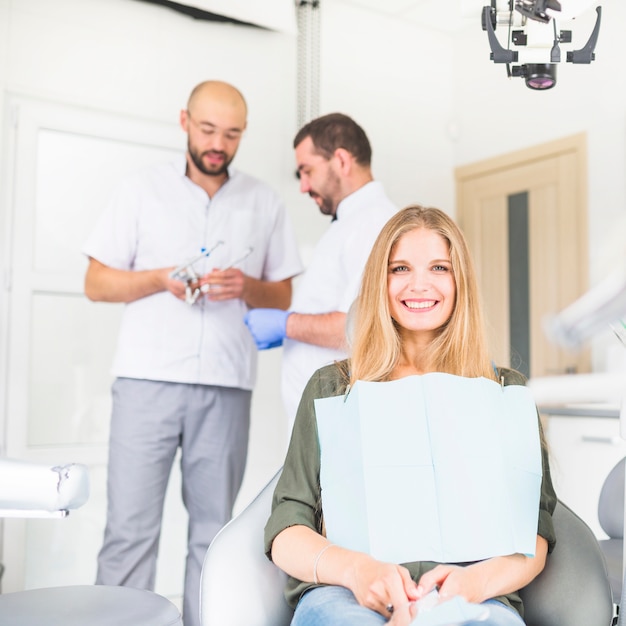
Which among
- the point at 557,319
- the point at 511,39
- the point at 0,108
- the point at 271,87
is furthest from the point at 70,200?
the point at 557,319

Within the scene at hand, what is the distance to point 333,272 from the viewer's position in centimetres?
227

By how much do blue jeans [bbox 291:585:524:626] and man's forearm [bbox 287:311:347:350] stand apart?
96 centimetres

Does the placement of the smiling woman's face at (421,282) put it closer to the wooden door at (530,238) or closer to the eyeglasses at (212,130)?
the eyeglasses at (212,130)

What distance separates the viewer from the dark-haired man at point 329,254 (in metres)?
2.20

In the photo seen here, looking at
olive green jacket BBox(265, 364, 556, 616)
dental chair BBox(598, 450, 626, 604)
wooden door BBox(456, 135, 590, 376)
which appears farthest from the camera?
wooden door BBox(456, 135, 590, 376)

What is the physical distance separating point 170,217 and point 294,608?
161cm

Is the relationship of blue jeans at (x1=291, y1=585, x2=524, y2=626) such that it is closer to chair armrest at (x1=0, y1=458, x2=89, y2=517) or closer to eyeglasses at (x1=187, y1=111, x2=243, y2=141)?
chair armrest at (x1=0, y1=458, x2=89, y2=517)

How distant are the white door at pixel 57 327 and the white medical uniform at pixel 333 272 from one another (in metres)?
1.25

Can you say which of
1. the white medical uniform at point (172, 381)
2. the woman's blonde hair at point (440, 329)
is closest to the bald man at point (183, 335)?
the white medical uniform at point (172, 381)

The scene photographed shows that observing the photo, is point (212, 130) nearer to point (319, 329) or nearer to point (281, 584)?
point (319, 329)

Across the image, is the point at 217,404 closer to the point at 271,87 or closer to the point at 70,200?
the point at 70,200

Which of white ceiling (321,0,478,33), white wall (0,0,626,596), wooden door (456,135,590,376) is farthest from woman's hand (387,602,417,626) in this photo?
white ceiling (321,0,478,33)

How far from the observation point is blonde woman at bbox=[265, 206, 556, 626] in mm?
1180

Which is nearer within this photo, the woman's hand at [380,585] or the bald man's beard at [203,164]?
the woman's hand at [380,585]
